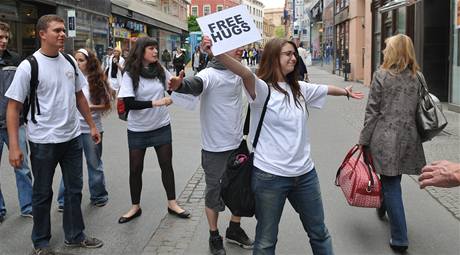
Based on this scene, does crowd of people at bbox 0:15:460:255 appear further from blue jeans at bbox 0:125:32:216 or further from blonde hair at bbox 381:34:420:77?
blue jeans at bbox 0:125:32:216

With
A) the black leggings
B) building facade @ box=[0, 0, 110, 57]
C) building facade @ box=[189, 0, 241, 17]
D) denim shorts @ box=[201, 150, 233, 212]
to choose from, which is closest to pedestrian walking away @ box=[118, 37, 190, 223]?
the black leggings

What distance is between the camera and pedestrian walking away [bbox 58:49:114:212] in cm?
633

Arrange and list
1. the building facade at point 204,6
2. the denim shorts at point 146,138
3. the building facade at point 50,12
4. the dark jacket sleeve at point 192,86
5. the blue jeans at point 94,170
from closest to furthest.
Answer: the dark jacket sleeve at point 192,86 < the denim shorts at point 146,138 < the blue jeans at point 94,170 < the building facade at point 50,12 < the building facade at point 204,6

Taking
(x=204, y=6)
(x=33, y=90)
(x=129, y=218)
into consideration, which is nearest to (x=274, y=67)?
(x=33, y=90)

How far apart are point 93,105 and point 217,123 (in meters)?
2.13

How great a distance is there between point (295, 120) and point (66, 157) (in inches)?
85.8

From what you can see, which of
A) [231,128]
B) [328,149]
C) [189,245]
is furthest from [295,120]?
[328,149]

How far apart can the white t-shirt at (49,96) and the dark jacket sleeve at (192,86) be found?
111 cm

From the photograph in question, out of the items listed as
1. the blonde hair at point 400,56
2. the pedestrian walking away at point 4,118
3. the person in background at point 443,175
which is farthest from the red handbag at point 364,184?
the pedestrian walking away at point 4,118

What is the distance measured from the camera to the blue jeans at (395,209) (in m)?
4.88

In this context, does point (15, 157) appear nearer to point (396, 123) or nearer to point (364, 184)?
point (364, 184)

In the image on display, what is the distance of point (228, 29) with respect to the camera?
380 cm

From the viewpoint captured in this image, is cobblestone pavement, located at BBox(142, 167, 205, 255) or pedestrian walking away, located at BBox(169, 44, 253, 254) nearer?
pedestrian walking away, located at BBox(169, 44, 253, 254)

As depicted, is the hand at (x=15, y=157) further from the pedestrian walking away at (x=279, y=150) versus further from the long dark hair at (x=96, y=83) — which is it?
the pedestrian walking away at (x=279, y=150)
